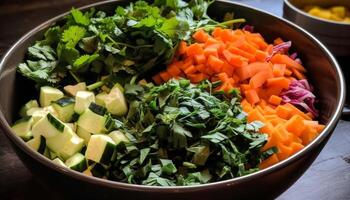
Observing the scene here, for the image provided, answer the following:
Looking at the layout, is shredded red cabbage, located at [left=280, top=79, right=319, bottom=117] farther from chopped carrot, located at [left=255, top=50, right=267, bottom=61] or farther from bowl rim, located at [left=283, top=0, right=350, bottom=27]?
bowl rim, located at [left=283, top=0, right=350, bottom=27]

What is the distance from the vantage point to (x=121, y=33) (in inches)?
50.1

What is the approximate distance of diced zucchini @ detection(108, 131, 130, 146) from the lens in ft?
3.40

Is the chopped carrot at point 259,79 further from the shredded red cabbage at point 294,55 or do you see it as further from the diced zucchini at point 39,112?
the diced zucchini at point 39,112

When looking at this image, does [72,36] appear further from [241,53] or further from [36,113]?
[241,53]

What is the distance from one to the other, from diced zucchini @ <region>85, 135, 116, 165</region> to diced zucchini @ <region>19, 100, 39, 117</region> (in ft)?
0.86

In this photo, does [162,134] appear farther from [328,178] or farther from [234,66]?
[328,178]

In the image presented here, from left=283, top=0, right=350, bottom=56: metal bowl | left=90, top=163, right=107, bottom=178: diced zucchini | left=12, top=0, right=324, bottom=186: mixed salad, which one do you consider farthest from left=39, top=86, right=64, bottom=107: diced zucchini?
left=283, top=0, right=350, bottom=56: metal bowl

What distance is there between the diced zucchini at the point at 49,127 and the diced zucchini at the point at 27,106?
158 millimetres

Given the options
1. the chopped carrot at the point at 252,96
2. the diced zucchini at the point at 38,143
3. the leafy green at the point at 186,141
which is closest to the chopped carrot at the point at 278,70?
the chopped carrot at the point at 252,96

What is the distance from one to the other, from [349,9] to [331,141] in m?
0.74

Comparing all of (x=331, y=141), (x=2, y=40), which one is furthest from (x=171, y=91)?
(x=2, y=40)

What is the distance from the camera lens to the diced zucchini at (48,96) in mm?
1173

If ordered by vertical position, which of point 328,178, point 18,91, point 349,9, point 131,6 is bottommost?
point 328,178

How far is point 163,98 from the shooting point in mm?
1115
